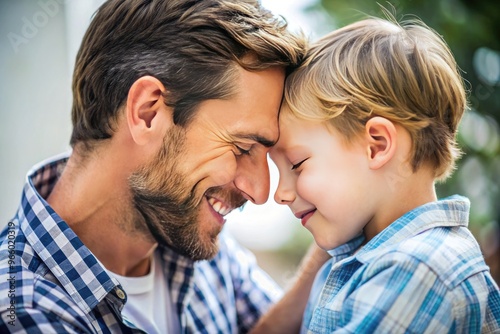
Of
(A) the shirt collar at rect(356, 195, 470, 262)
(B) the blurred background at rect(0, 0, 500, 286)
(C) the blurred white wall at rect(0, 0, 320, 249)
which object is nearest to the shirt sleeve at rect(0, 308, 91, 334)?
(A) the shirt collar at rect(356, 195, 470, 262)

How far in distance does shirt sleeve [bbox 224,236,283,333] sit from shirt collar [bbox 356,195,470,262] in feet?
1.82

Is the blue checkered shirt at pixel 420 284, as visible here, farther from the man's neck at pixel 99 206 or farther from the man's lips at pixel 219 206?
the man's neck at pixel 99 206

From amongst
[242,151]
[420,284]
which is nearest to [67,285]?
[242,151]

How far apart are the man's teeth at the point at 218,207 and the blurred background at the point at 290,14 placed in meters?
0.65

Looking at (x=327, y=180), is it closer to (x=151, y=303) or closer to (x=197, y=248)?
(x=197, y=248)

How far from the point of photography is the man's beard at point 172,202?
1.41 metres

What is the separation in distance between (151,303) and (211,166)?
0.43 metres

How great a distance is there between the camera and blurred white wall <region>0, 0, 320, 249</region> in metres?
2.02

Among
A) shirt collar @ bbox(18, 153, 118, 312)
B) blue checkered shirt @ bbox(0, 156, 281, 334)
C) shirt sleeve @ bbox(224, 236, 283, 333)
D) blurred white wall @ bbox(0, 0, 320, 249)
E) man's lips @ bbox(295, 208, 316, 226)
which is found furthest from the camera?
blurred white wall @ bbox(0, 0, 320, 249)

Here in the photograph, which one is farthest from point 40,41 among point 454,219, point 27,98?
point 454,219

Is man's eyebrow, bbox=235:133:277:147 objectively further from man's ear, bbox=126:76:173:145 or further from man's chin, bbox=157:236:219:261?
Result: man's chin, bbox=157:236:219:261

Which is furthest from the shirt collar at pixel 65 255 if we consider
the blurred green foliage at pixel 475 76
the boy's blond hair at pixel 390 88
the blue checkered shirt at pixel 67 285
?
the blurred green foliage at pixel 475 76

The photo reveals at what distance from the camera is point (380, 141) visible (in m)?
1.31

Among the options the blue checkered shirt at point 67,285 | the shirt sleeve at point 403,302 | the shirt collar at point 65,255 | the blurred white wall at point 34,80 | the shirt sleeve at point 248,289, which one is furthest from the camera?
the blurred white wall at point 34,80
